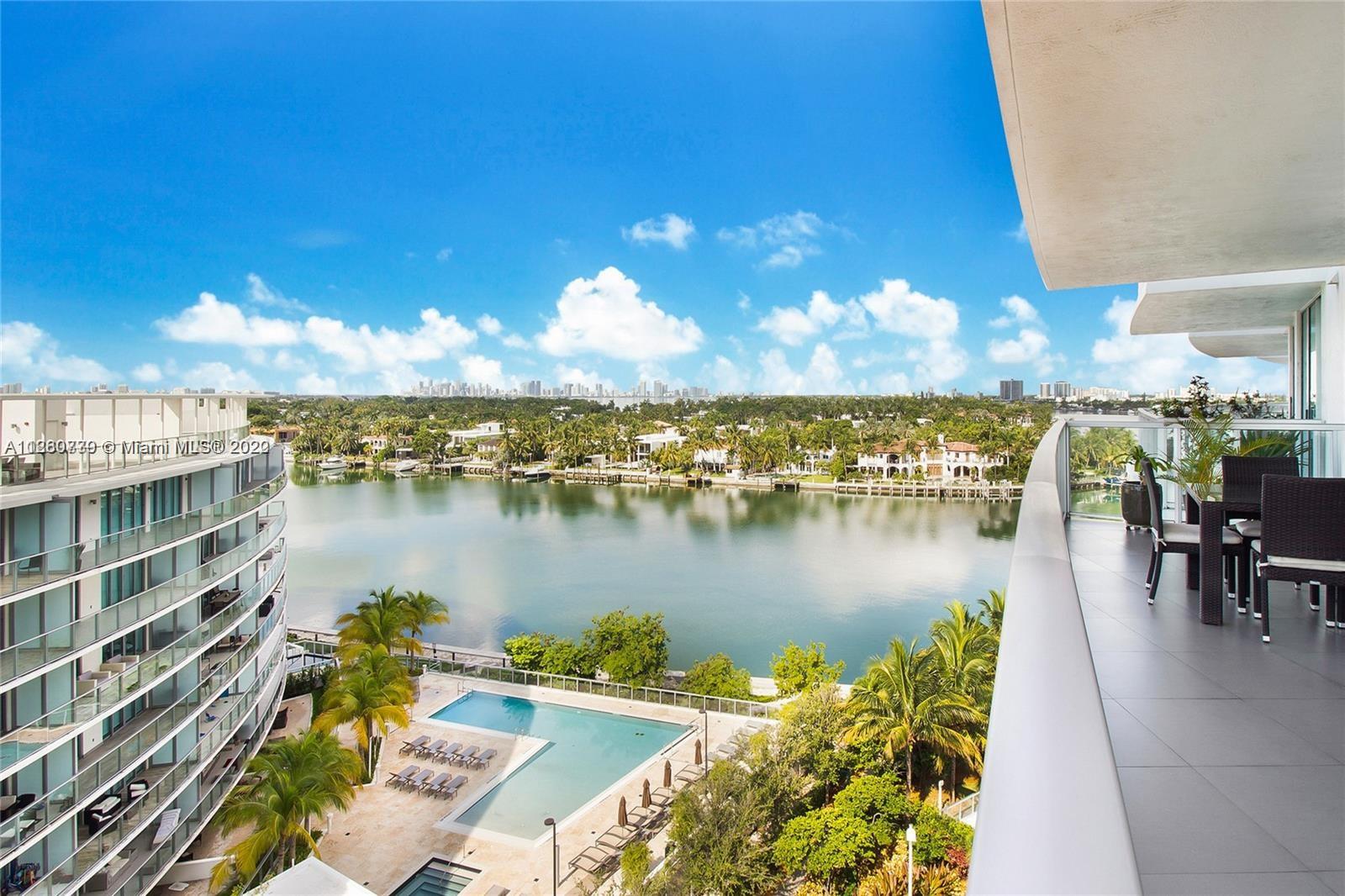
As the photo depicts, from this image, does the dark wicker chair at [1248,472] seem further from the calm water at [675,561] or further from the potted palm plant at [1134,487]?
the calm water at [675,561]

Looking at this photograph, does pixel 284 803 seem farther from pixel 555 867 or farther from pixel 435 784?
pixel 555 867

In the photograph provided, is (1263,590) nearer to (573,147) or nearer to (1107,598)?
(1107,598)

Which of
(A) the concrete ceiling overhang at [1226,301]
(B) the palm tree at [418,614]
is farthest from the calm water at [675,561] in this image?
(A) the concrete ceiling overhang at [1226,301]

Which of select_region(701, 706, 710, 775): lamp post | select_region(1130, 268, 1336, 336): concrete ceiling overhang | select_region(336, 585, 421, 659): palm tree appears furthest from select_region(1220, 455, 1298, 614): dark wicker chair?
Result: select_region(336, 585, 421, 659): palm tree

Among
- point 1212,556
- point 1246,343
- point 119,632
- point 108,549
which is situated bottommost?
point 119,632

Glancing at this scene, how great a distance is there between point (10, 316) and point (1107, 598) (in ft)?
309

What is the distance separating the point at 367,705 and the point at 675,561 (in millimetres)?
21730

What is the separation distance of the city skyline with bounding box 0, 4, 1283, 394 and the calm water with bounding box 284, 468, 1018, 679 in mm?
46762

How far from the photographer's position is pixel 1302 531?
2.86 m

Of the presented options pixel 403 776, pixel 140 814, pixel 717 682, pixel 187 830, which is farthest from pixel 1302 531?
pixel 717 682

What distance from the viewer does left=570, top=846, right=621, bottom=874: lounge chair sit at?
1014 cm

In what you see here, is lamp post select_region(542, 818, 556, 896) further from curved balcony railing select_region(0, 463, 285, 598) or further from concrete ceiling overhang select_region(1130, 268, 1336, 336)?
concrete ceiling overhang select_region(1130, 268, 1336, 336)

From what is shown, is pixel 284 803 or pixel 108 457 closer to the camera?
pixel 108 457

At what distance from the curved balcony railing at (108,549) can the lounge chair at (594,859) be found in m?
6.74
